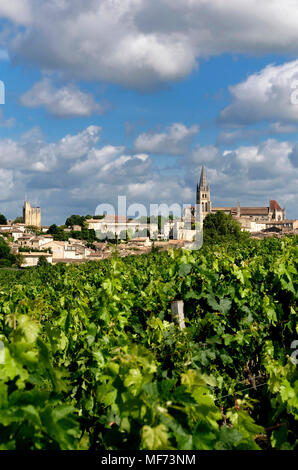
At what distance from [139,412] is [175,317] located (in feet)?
7.22

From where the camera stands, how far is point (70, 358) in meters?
3.81

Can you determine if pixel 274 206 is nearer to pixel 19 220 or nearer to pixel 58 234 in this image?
pixel 58 234

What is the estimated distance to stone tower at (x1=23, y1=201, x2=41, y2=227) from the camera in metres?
141

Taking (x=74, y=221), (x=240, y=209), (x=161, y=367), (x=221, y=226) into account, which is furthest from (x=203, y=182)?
(x=161, y=367)

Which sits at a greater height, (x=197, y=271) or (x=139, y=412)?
(x=197, y=271)

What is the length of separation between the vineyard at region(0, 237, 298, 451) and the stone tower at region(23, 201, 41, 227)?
139155 mm

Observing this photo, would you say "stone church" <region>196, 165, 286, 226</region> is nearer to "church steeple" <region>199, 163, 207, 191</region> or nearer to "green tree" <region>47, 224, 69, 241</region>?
"church steeple" <region>199, 163, 207, 191</region>

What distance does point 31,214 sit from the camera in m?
143

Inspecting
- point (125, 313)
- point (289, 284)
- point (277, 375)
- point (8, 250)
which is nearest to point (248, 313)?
point (289, 284)

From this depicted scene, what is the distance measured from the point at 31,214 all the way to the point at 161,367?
473 ft

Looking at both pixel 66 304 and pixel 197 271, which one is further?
pixel 66 304

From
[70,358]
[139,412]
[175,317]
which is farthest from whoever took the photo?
[175,317]

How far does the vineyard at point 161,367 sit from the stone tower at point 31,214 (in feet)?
457

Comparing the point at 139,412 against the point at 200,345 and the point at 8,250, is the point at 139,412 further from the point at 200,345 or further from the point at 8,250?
the point at 8,250
